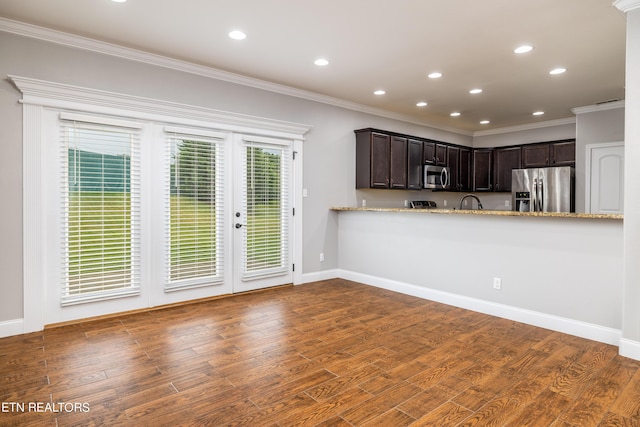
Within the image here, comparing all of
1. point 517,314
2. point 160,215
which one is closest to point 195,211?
point 160,215

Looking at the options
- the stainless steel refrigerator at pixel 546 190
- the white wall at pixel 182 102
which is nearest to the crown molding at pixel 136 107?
the white wall at pixel 182 102

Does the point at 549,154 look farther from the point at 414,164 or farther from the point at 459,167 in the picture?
the point at 414,164

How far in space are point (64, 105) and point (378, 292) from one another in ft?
13.1

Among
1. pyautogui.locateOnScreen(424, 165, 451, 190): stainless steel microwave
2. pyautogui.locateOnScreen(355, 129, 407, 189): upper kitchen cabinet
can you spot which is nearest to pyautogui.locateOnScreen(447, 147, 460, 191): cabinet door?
pyautogui.locateOnScreen(424, 165, 451, 190): stainless steel microwave

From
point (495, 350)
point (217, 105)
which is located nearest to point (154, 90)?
point (217, 105)

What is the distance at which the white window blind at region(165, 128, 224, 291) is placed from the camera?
4152mm

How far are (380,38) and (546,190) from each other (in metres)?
4.46

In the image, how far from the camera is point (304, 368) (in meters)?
2.62

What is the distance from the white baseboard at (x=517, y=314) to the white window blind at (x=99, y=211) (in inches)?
124

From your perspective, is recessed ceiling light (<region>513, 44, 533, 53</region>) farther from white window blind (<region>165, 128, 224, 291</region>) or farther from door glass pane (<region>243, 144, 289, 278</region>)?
white window blind (<region>165, 128, 224, 291</region>)

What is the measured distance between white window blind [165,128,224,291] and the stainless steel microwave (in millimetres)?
3760

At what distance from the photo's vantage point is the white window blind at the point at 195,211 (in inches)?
163

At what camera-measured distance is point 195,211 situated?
14.1 ft

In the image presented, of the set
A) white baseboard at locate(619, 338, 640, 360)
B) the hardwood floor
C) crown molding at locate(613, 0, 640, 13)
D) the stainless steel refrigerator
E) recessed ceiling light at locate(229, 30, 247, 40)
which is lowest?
the hardwood floor
